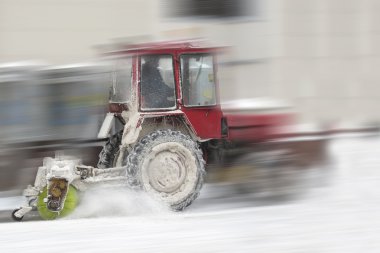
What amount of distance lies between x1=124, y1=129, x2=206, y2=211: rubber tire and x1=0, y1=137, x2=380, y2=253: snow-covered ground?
133mm

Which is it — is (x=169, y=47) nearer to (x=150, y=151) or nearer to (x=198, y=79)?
(x=198, y=79)

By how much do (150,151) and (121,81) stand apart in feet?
2.92

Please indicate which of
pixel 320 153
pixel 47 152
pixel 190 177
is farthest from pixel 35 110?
pixel 320 153

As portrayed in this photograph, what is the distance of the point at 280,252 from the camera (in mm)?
4902

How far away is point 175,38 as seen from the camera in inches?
423

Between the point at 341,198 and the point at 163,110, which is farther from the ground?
the point at 163,110

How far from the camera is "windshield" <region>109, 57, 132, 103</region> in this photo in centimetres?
677

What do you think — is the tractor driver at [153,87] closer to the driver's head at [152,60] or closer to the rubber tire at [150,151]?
the driver's head at [152,60]

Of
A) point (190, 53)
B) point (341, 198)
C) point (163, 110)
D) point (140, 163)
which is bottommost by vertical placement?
point (341, 198)

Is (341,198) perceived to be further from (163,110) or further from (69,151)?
(69,151)

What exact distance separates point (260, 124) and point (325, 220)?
1491mm

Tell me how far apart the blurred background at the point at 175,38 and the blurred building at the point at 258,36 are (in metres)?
0.02

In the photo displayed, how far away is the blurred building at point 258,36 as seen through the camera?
36.6 feet

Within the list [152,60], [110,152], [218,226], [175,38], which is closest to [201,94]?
[152,60]
